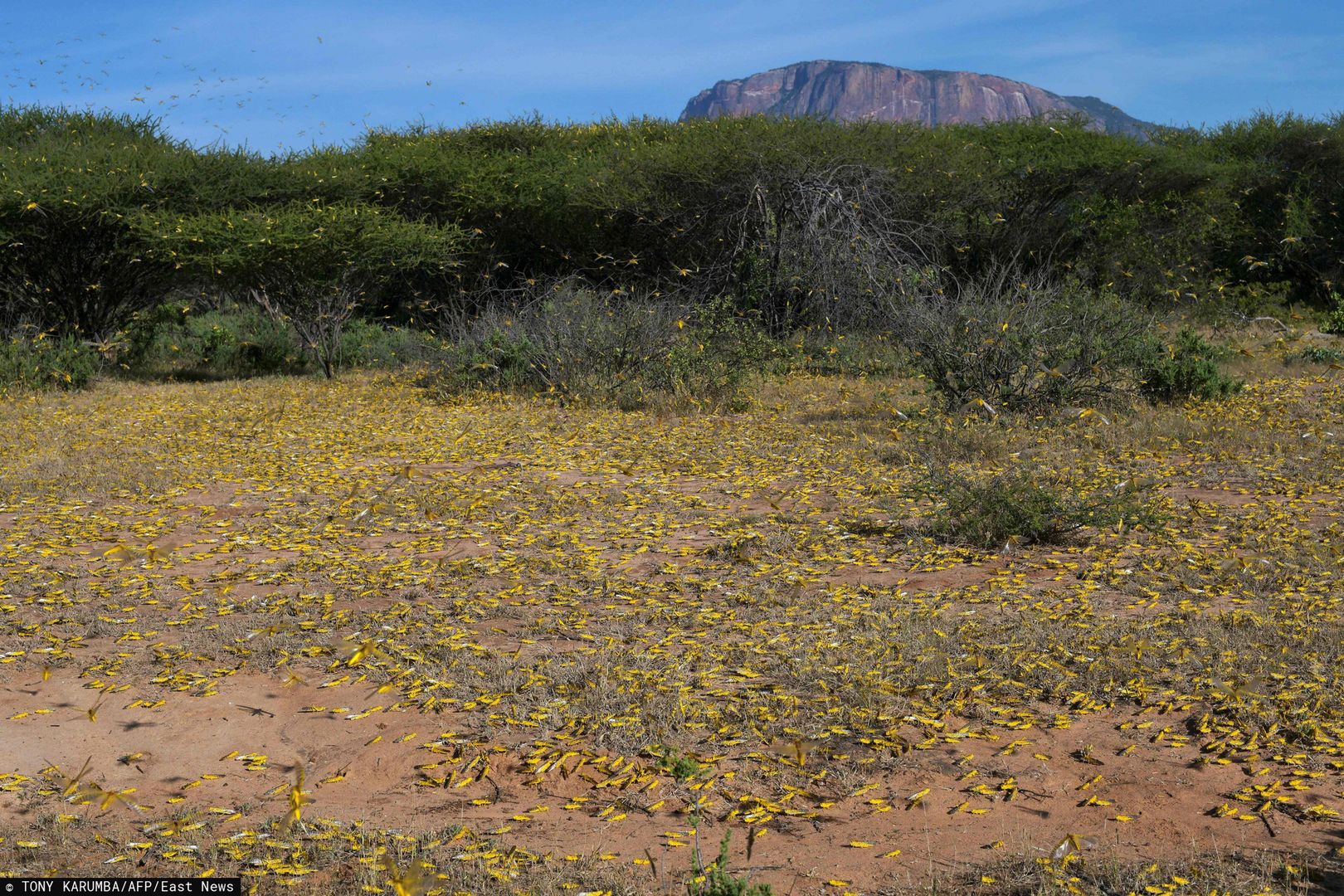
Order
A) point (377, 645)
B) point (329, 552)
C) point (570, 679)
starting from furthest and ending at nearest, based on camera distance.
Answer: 1. point (329, 552)
2. point (377, 645)
3. point (570, 679)

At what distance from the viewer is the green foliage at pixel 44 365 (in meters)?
11.5

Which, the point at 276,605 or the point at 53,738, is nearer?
the point at 53,738

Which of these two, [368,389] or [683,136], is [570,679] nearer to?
[368,389]

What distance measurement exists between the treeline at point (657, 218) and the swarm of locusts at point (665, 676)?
5.51 meters

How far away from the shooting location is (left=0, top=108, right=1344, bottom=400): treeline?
40.7 ft

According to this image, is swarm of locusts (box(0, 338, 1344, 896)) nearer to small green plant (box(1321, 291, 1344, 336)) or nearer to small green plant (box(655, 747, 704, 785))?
small green plant (box(655, 747, 704, 785))

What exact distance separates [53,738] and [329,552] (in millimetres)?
2042

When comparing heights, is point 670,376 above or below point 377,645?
above

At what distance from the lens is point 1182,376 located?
8.95 m

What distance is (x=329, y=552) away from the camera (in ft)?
18.3

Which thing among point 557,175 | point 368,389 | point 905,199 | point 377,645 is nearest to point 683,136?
point 557,175

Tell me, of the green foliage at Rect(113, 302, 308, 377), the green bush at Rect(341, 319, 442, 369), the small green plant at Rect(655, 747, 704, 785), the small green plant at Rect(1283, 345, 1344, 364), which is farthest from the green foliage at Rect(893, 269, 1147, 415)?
the green foliage at Rect(113, 302, 308, 377)

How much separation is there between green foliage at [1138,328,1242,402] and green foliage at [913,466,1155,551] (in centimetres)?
363

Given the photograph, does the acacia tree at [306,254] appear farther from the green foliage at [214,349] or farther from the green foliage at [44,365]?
the green foliage at [44,365]
